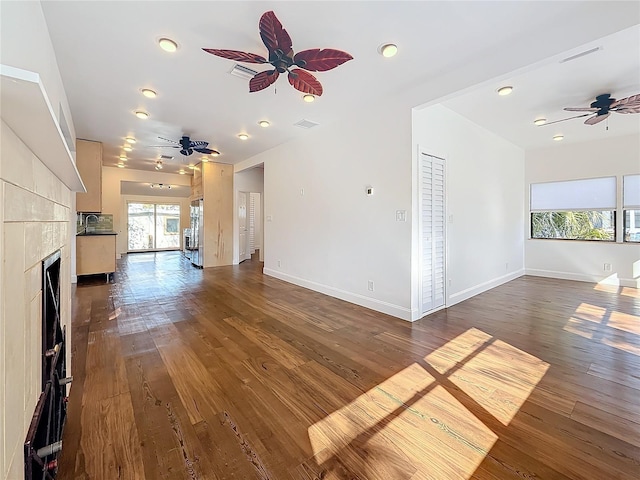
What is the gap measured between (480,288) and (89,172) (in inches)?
307

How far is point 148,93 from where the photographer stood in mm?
3510

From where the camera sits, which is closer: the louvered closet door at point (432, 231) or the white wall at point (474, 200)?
the louvered closet door at point (432, 231)

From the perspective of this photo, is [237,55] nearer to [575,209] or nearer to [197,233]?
[197,233]

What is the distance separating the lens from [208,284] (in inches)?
216

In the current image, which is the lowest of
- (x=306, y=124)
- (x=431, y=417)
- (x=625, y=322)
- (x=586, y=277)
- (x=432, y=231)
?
(x=431, y=417)

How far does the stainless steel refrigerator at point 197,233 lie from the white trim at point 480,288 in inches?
239

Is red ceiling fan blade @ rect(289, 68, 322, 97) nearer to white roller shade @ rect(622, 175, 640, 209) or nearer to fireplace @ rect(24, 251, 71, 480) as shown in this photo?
fireplace @ rect(24, 251, 71, 480)

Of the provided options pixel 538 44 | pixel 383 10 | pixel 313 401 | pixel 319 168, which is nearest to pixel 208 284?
pixel 319 168

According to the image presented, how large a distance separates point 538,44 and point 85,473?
4.19 metres

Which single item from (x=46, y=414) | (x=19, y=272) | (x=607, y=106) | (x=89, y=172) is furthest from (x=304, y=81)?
(x=89, y=172)

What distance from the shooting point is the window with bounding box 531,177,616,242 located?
18.2 feet

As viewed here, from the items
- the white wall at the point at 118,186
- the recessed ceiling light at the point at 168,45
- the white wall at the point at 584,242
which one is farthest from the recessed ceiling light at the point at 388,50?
the white wall at the point at 118,186

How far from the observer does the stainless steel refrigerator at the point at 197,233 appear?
7.53m

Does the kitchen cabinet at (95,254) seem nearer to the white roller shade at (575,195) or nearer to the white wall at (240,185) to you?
the white wall at (240,185)
